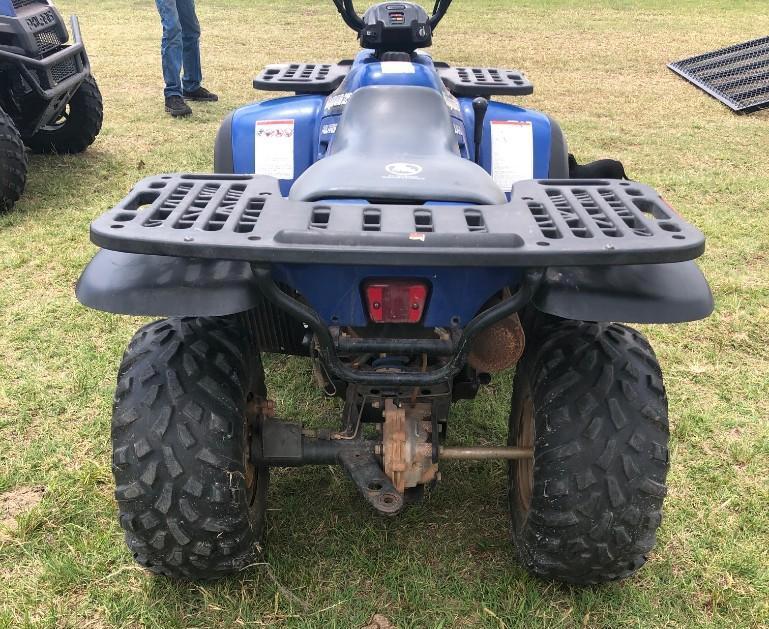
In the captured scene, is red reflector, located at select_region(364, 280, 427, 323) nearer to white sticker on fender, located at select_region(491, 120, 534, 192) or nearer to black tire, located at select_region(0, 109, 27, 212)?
white sticker on fender, located at select_region(491, 120, 534, 192)

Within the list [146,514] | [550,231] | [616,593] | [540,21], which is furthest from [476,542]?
[540,21]

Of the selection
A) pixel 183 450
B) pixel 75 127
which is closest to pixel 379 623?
pixel 183 450

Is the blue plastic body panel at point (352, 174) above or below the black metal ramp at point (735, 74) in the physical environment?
above

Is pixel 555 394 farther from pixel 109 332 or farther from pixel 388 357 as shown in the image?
pixel 109 332

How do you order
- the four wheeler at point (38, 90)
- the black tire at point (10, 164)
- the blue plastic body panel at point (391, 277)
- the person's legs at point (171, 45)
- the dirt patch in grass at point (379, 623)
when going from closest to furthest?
the blue plastic body panel at point (391, 277) → the dirt patch in grass at point (379, 623) → the black tire at point (10, 164) → the four wheeler at point (38, 90) → the person's legs at point (171, 45)

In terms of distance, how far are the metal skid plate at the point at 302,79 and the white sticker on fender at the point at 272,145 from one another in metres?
0.32

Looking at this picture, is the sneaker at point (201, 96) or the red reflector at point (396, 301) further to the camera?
the sneaker at point (201, 96)

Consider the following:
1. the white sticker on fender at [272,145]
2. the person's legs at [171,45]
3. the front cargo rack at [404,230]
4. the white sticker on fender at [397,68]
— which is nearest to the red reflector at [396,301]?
the front cargo rack at [404,230]

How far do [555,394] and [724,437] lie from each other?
1245 millimetres

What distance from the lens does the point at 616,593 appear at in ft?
6.70

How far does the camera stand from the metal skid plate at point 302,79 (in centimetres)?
304

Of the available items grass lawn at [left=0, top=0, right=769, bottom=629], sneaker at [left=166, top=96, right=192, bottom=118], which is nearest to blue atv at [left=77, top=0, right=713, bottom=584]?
grass lawn at [left=0, top=0, right=769, bottom=629]

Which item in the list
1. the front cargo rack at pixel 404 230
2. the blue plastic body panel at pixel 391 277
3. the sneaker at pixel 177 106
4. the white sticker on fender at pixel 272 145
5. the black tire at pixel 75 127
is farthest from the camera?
the sneaker at pixel 177 106

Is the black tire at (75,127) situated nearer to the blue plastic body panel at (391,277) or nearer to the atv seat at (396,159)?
the atv seat at (396,159)
